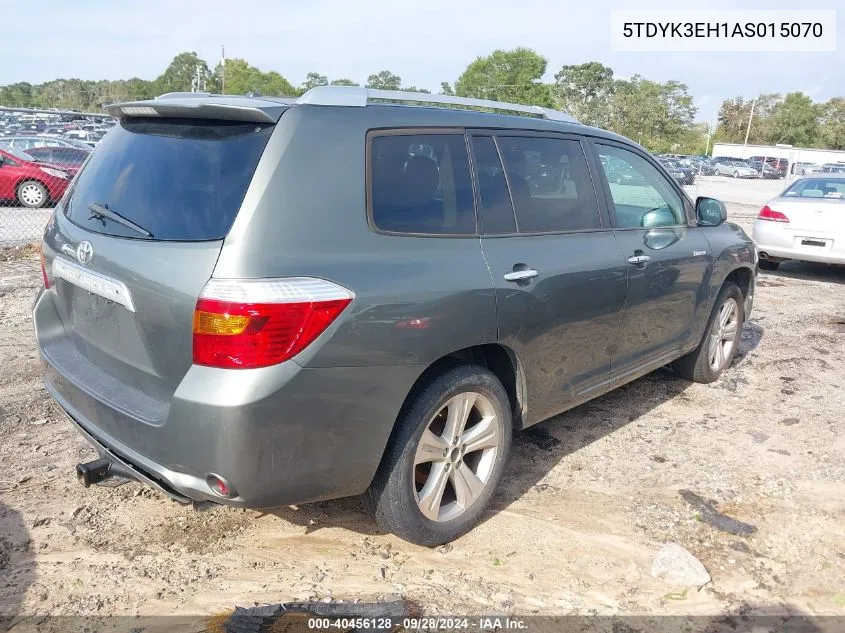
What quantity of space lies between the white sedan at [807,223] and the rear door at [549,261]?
262 inches

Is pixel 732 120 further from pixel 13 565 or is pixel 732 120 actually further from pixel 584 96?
pixel 13 565

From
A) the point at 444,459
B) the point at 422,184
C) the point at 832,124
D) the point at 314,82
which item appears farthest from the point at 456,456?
the point at 832,124

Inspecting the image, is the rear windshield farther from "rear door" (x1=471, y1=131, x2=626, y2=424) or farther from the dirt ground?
the dirt ground

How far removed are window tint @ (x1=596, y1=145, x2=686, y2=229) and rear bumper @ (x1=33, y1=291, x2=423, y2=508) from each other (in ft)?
6.55

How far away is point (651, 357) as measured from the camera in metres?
4.21

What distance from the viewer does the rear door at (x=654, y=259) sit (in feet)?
12.6

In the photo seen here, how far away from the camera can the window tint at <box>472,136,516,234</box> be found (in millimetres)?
3039

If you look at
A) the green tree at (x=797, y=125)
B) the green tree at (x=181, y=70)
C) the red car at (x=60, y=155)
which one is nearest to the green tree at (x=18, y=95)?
the green tree at (x=181, y=70)

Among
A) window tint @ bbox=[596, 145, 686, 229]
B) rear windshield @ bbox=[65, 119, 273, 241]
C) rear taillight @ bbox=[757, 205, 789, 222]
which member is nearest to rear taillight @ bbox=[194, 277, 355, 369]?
rear windshield @ bbox=[65, 119, 273, 241]

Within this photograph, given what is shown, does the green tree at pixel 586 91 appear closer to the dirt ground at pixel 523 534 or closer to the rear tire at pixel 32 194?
the rear tire at pixel 32 194

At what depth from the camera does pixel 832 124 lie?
268 feet

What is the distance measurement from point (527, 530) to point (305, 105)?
2.10m

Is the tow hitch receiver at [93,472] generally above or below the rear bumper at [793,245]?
below

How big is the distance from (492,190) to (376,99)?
0.66 m
